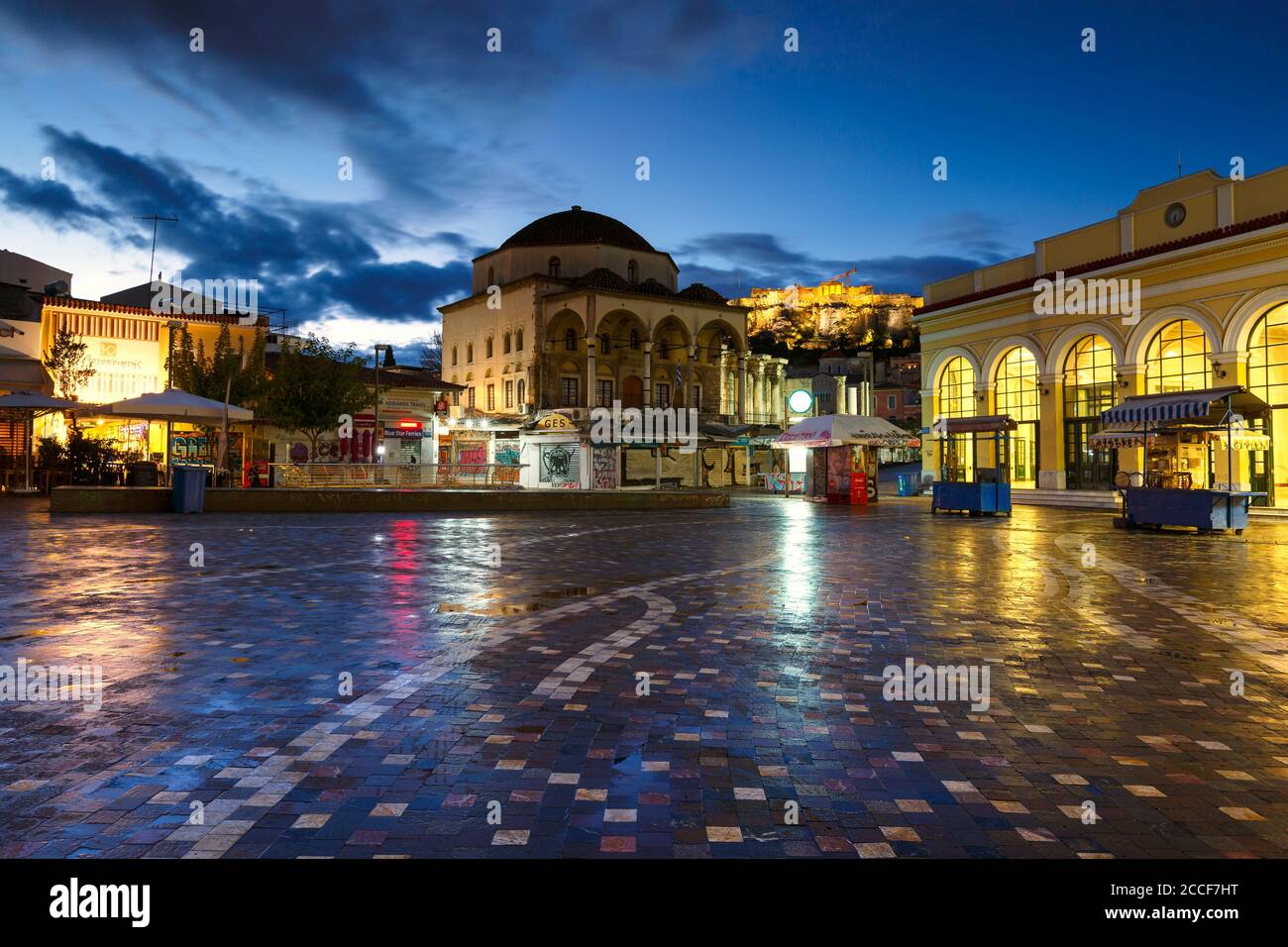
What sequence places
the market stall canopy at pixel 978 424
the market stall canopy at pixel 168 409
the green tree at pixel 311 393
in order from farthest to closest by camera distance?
the green tree at pixel 311 393 → the market stall canopy at pixel 978 424 → the market stall canopy at pixel 168 409

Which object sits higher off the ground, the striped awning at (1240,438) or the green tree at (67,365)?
the green tree at (67,365)

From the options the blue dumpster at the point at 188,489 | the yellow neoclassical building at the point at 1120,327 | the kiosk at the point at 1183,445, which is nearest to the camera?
the kiosk at the point at 1183,445

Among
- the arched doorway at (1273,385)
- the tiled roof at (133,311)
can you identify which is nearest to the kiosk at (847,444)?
the arched doorway at (1273,385)

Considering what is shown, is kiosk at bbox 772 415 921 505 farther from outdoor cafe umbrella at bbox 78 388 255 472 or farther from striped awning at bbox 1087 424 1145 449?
outdoor cafe umbrella at bbox 78 388 255 472

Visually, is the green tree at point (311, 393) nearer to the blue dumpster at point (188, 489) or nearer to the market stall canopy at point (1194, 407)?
the blue dumpster at point (188, 489)

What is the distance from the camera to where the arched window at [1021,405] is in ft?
112

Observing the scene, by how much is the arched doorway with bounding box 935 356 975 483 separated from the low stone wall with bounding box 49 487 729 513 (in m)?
15.6

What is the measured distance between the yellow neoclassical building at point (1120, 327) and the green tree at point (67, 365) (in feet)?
111

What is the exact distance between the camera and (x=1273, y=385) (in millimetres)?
25500

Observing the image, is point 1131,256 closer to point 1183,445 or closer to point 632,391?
point 1183,445

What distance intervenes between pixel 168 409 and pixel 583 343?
33.9 metres
